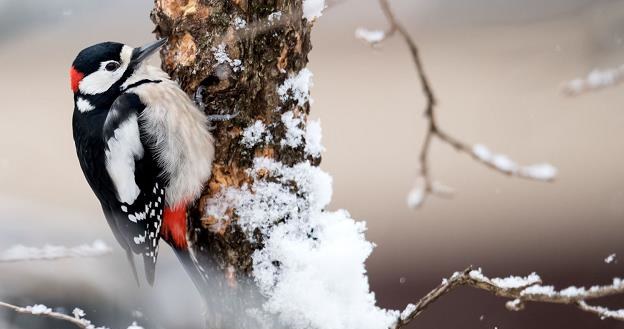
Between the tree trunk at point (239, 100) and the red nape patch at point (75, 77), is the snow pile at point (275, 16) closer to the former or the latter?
the tree trunk at point (239, 100)

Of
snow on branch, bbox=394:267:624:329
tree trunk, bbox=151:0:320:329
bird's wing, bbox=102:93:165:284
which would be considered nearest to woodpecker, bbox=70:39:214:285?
bird's wing, bbox=102:93:165:284

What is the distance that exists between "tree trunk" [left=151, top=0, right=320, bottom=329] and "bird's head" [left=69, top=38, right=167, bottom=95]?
0.37 meters

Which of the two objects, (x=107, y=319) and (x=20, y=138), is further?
(x=20, y=138)

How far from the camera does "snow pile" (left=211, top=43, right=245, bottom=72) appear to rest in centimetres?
179

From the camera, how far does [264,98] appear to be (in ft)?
5.87

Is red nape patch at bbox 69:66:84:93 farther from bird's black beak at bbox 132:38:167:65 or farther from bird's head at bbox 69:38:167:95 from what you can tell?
bird's black beak at bbox 132:38:167:65

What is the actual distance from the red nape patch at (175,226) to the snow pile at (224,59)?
0.40 m

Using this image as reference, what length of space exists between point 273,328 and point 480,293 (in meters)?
2.05

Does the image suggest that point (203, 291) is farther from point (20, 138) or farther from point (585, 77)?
point (20, 138)

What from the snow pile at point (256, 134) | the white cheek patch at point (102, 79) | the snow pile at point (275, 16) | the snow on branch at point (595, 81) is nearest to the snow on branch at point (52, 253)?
the snow pile at point (256, 134)

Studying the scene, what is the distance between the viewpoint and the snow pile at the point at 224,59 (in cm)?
179

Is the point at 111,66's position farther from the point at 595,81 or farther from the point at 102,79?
the point at 595,81

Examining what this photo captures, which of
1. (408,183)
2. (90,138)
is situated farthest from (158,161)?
(408,183)

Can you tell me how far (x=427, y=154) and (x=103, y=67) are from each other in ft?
4.03
